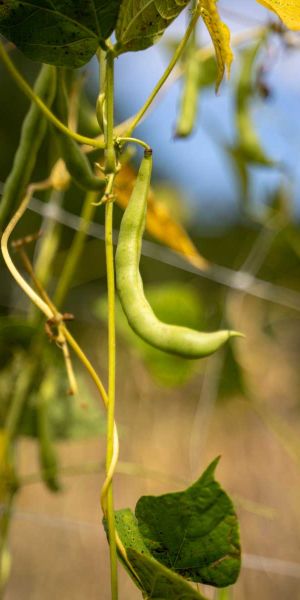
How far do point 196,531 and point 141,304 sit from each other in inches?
4.8

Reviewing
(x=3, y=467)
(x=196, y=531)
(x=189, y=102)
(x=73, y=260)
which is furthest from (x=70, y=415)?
(x=196, y=531)

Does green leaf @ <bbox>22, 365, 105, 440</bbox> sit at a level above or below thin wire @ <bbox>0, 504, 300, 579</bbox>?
above

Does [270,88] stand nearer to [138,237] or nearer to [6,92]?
[138,237]

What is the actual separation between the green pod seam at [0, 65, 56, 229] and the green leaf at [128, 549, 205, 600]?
26cm

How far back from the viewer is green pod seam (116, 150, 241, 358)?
347mm

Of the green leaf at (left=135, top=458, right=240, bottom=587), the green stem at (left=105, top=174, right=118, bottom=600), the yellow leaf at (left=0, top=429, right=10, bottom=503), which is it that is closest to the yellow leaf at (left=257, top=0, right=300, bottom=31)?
the green stem at (left=105, top=174, right=118, bottom=600)

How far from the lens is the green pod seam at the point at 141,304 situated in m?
0.35

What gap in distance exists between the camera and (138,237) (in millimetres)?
376

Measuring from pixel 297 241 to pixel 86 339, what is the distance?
3.90 feet

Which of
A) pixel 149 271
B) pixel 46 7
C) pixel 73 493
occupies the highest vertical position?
pixel 46 7

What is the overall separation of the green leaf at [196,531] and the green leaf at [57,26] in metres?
0.25

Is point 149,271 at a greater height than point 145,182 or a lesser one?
lesser

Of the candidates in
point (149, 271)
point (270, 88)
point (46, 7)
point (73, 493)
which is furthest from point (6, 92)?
point (46, 7)

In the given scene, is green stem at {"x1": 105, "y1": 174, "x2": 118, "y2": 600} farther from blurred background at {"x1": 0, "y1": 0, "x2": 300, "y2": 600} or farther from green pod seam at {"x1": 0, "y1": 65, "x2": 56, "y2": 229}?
blurred background at {"x1": 0, "y1": 0, "x2": 300, "y2": 600}
